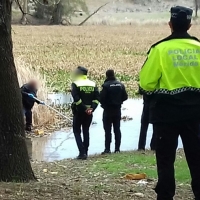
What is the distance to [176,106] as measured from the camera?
5488mm

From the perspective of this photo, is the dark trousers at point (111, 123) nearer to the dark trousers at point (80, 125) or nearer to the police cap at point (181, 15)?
the dark trousers at point (80, 125)

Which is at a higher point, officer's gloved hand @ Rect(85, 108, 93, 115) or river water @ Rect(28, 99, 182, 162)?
officer's gloved hand @ Rect(85, 108, 93, 115)

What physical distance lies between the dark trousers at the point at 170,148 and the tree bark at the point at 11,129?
Answer: 7.50 ft

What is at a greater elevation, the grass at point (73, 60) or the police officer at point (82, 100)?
the police officer at point (82, 100)

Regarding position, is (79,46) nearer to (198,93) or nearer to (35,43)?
(35,43)

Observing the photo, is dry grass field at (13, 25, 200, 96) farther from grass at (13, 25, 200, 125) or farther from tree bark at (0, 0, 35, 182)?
tree bark at (0, 0, 35, 182)

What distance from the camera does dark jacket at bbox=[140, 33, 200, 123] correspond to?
215 inches

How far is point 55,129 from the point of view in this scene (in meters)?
15.2

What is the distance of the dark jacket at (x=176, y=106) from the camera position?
5.47 meters

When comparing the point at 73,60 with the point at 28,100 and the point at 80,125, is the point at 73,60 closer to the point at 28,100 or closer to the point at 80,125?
the point at 28,100

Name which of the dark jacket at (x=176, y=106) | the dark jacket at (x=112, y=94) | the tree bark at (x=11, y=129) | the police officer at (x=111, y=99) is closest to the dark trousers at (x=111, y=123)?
the police officer at (x=111, y=99)

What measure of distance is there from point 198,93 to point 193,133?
1.22ft

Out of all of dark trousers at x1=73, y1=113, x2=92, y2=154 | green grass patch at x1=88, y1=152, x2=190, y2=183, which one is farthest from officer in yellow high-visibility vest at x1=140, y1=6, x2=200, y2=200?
dark trousers at x1=73, y1=113, x2=92, y2=154

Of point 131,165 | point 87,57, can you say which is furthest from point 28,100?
point 87,57
